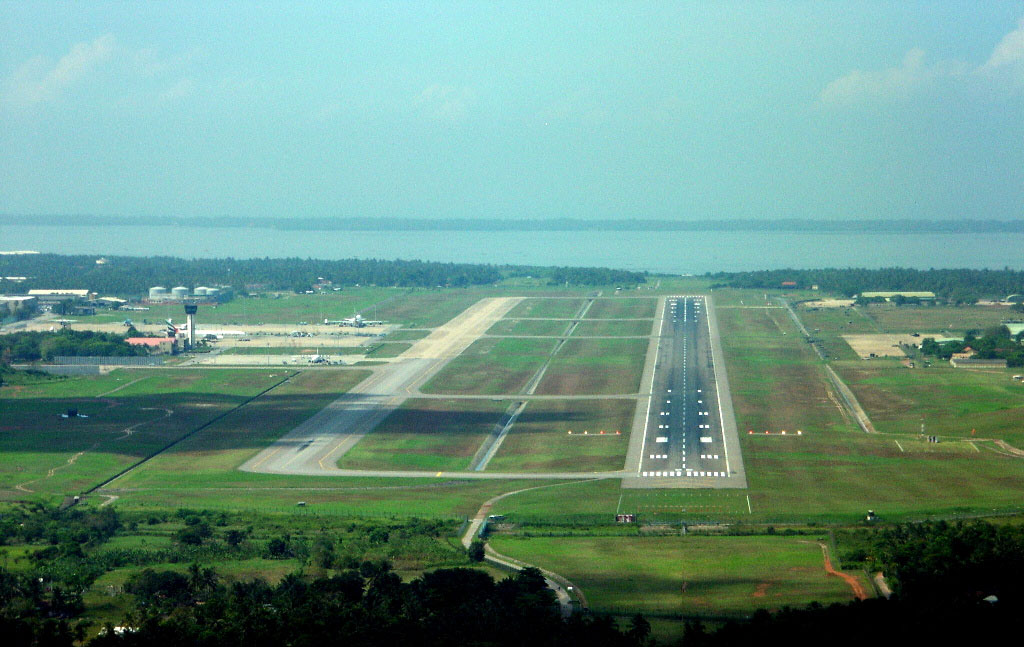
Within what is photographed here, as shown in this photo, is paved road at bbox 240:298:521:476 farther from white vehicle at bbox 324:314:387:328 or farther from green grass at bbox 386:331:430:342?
white vehicle at bbox 324:314:387:328

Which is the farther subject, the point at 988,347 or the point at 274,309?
the point at 274,309

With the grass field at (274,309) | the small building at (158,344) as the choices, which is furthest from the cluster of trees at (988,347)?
the small building at (158,344)

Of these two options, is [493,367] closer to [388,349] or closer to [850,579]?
[388,349]

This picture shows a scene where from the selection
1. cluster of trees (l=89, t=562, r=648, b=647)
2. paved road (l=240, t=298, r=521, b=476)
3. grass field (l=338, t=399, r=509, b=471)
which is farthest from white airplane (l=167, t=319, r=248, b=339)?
cluster of trees (l=89, t=562, r=648, b=647)

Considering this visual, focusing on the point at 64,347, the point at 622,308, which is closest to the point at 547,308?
the point at 622,308

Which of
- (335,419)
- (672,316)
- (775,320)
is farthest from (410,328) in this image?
(335,419)

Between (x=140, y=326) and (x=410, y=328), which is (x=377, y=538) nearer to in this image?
(x=410, y=328)
